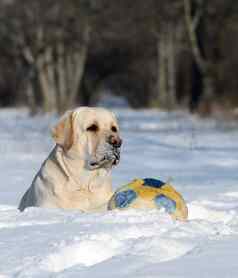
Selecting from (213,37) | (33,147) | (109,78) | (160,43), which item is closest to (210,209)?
(33,147)

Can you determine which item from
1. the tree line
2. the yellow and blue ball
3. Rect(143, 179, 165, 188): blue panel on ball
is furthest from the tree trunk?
the yellow and blue ball

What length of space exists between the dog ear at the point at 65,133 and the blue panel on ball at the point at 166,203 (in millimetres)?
964

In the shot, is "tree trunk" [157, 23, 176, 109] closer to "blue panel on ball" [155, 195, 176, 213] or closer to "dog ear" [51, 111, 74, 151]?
"dog ear" [51, 111, 74, 151]

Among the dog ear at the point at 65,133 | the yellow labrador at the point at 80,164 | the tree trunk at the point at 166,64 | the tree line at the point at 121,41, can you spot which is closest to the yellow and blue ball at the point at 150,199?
the yellow labrador at the point at 80,164

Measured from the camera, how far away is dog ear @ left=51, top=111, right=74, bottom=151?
6.46 meters

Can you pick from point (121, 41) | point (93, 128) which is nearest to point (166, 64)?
point (121, 41)

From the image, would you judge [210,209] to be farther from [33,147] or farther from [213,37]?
[213,37]

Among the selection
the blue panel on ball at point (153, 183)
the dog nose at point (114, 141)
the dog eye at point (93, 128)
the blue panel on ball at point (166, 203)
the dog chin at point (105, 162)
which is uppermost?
the dog eye at point (93, 128)

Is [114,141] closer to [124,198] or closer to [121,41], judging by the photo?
[124,198]

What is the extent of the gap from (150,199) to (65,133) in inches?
39.1

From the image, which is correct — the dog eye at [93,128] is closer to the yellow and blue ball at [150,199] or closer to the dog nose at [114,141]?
the dog nose at [114,141]

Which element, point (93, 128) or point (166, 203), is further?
point (93, 128)

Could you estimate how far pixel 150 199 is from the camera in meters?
5.85

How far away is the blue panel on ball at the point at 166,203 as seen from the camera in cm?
572
